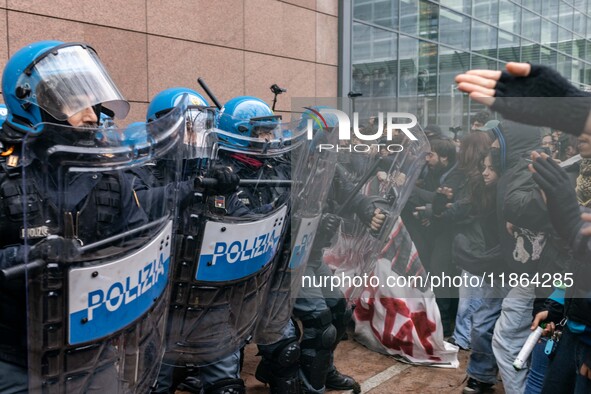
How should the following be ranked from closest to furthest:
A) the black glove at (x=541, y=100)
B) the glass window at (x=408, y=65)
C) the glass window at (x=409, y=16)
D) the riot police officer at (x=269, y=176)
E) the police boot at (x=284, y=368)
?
the black glove at (x=541, y=100) < the riot police officer at (x=269, y=176) < the police boot at (x=284, y=368) < the glass window at (x=409, y=16) < the glass window at (x=408, y=65)

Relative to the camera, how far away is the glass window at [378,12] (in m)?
9.82

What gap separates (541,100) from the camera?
1.73 metres

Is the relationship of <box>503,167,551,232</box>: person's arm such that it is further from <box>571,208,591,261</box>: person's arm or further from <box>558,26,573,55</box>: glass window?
<box>558,26,573,55</box>: glass window

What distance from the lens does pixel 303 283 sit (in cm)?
391

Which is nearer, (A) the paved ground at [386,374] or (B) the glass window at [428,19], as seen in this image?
(A) the paved ground at [386,374]

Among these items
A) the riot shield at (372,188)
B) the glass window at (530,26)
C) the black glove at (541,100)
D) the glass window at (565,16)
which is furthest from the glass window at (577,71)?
the black glove at (541,100)

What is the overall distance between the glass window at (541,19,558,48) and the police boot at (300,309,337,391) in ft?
47.2

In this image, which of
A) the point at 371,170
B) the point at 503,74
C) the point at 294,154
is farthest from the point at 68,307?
the point at 371,170

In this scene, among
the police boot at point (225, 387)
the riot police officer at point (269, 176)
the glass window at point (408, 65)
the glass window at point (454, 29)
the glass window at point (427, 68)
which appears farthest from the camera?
the glass window at point (454, 29)

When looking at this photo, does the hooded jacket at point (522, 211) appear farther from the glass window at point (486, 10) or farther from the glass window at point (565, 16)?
the glass window at point (565, 16)

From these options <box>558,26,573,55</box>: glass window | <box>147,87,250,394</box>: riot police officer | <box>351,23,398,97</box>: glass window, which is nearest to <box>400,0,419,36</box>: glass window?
<box>351,23,398,97</box>: glass window

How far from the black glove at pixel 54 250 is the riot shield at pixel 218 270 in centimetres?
98

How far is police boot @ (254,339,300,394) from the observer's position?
3.73 m

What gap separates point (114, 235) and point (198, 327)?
1083mm
